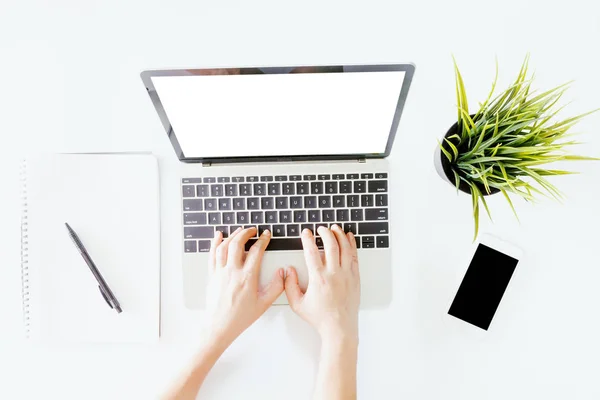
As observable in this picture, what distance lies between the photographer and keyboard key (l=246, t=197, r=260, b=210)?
0.72 metres

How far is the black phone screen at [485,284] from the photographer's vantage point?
734mm

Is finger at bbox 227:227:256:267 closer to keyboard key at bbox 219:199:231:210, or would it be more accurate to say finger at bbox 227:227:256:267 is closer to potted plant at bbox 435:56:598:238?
keyboard key at bbox 219:199:231:210

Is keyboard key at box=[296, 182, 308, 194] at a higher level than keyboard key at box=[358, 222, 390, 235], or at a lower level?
higher

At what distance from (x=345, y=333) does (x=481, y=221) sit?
31 centimetres

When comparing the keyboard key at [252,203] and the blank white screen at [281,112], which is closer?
the blank white screen at [281,112]

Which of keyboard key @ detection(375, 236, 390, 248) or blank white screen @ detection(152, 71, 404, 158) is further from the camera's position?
keyboard key @ detection(375, 236, 390, 248)

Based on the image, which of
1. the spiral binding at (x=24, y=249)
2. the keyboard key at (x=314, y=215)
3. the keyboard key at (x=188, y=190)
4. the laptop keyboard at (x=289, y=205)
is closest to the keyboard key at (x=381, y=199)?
the laptop keyboard at (x=289, y=205)

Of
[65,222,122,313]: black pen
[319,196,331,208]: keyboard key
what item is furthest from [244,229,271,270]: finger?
[65,222,122,313]: black pen

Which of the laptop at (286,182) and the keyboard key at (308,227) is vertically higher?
the laptop at (286,182)

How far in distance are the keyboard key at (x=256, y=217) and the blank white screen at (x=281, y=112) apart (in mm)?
99

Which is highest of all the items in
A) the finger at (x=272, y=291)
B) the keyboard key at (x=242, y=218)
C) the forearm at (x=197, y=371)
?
the keyboard key at (x=242, y=218)

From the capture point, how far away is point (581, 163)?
743mm

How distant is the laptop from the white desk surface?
5 cm

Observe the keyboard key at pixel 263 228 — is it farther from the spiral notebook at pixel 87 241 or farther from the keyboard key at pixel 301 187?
the spiral notebook at pixel 87 241
